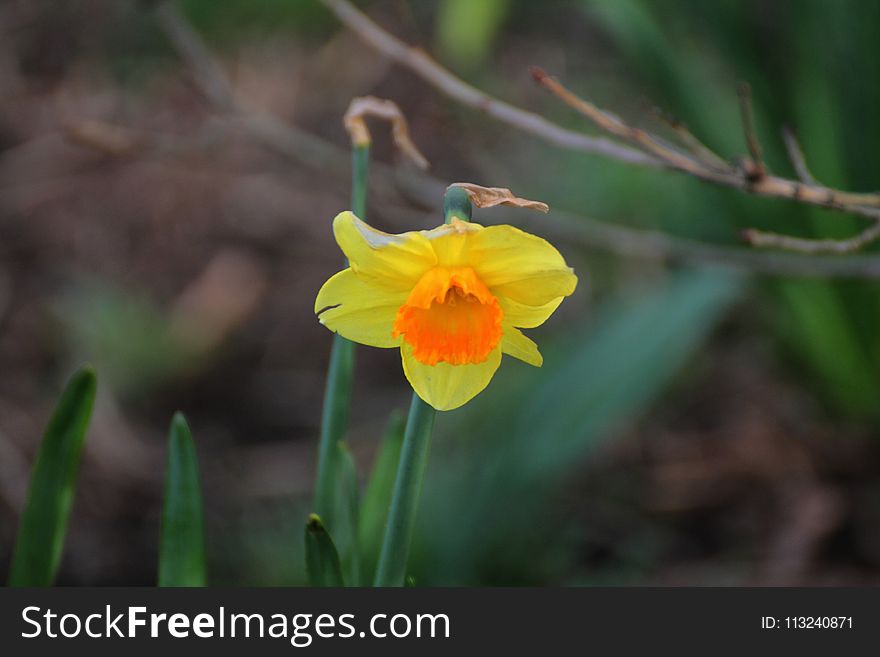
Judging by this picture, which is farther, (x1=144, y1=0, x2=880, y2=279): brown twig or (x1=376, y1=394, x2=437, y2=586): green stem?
(x1=144, y1=0, x2=880, y2=279): brown twig

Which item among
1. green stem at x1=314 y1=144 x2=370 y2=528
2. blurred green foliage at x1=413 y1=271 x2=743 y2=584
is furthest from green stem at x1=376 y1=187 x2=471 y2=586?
blurred green foliage at x1=413 y1=271 x2=743 y2=584

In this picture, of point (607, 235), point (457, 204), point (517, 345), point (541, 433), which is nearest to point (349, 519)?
point (517, 345)

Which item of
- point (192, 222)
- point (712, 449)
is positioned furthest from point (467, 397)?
point (192, 222)

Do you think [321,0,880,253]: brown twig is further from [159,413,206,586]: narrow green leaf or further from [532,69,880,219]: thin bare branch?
[159,413,206,586]: narrow green leaf

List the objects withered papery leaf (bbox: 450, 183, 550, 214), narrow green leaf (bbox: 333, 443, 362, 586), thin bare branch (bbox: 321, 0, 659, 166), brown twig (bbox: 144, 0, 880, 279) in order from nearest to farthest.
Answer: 1. withered papery leaf (bbox: 450, 183, 550, 214)
2. narrow green leaf (bbox: 333, 443, 362, 586)
3. thin bare branch (bbox: 321, 0, 659, 166)
4. brown twig (bbox: 144, 0, 880, 279)

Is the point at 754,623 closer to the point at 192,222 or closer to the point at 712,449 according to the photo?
the point at 712,449

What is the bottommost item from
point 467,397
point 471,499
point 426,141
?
point 467,397
